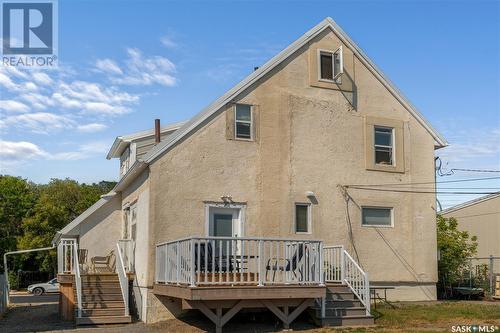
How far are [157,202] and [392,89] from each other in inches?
351

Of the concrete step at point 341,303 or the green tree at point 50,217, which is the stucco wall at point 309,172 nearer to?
the concrete step at point 341,303

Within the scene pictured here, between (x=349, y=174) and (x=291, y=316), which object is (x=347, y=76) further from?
(x=291, y=316)

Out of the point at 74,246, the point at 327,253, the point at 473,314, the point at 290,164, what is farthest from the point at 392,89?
the point at 74,246

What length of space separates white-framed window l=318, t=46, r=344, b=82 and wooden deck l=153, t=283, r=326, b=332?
25.0ft

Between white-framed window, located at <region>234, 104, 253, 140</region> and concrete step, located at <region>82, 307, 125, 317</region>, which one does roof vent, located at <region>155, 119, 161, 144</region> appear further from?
concrete step, located at <region>82, 307, 125, 317</region>

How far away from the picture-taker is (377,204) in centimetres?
1880

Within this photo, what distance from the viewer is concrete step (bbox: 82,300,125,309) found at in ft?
52.9

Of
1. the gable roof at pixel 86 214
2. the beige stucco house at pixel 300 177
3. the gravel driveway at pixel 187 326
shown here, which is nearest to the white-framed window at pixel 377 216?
the beige stucco house at pixel 300 177

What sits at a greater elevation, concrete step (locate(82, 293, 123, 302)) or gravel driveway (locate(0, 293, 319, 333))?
concrete step (locate(82, 293, 123, 302))

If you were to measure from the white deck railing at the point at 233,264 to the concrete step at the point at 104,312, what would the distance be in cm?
223

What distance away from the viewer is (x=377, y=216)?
62.2 feet

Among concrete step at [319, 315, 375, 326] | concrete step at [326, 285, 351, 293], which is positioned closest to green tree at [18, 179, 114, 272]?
concrete step at [326, 285, 351, 293]

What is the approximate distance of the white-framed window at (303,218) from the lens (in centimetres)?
1770

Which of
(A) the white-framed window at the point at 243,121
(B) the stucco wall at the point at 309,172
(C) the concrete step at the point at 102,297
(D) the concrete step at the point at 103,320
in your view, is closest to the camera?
(D) the concrete step at the point at 103,320
